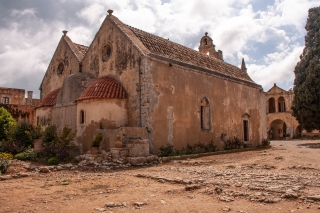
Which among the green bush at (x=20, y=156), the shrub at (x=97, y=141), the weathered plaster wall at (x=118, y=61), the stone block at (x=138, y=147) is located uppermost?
the weathered plaster wall at (x=118, y=61)

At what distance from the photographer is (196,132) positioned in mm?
17547

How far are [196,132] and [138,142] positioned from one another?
217 inches

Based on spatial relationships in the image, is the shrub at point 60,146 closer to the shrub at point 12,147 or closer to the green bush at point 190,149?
the shrub at point 12,147

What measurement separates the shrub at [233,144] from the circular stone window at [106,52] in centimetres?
1005

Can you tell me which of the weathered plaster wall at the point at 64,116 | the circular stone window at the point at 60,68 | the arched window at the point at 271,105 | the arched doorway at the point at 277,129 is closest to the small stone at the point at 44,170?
the weathered plaster wall at the point at 64,116

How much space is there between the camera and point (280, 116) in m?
42.1

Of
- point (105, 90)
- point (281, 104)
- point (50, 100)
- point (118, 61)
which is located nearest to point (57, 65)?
point (50, 100)

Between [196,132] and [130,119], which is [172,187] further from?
[196,132]

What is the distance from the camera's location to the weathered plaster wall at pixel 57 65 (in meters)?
19.6

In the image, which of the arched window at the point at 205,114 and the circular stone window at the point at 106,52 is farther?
the arched window at the point at 205,114

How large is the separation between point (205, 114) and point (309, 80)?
45.6 ft

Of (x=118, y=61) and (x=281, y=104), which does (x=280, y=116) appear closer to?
(x=281, y=104)

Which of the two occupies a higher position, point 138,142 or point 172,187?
point 138,142

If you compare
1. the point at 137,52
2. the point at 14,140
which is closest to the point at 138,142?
the point at 137,52
